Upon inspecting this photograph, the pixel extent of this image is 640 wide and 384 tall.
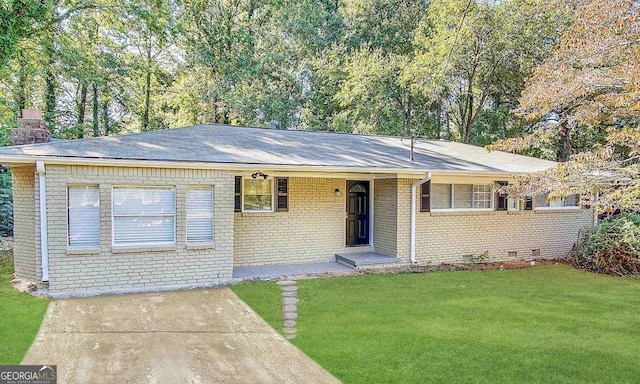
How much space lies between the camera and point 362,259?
9945 mm

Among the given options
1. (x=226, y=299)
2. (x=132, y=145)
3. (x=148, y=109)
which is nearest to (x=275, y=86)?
(x=148, y=109)

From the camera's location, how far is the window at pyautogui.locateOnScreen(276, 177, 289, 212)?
32.6 ft

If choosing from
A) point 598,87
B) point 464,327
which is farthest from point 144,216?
point 598,87

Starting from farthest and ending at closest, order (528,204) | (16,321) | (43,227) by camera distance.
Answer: (528,204) → (43,227) → (16,321)

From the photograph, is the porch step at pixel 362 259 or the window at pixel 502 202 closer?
the porch step at pixel 362 259

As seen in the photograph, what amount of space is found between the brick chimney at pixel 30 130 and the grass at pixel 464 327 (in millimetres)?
5890

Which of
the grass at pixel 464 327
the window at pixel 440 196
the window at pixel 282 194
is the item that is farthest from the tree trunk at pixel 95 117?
the window at pixel 440 196

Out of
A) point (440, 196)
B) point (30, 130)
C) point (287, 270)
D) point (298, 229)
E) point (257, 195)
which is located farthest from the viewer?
point (440, 196)

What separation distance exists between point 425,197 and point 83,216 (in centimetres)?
795

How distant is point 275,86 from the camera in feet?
70.9

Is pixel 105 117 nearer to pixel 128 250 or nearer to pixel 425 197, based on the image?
pixel 128 250

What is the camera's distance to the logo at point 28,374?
399 cm

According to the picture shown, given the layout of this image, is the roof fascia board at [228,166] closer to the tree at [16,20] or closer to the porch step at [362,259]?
the porch step at [362,259]

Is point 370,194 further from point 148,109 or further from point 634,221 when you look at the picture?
point 148,109
